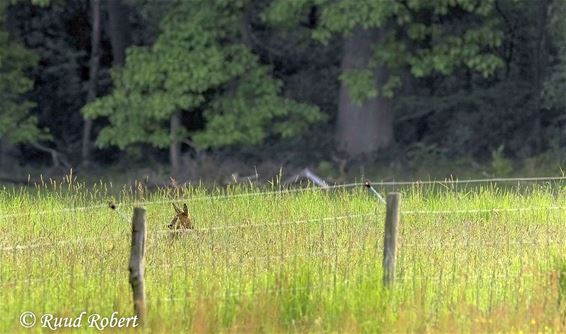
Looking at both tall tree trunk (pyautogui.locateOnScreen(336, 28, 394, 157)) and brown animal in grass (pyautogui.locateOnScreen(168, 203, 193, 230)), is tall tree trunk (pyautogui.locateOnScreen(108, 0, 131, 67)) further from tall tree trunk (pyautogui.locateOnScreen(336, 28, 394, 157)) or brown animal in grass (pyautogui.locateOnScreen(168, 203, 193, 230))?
brown animal in grass (pyautogui.locateOnScreen(168, 203, 193, 230))

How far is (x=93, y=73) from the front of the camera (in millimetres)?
32094

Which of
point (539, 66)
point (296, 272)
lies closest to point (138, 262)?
point (296, 272)

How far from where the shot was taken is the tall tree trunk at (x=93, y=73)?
103 feet

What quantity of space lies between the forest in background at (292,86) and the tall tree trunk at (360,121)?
0.03 m

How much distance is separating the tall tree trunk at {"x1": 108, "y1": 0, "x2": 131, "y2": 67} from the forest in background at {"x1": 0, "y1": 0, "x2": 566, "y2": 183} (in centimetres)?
3

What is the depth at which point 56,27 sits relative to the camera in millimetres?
32406

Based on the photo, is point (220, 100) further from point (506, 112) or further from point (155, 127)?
point (506, 112)

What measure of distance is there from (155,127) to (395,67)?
15.9ft

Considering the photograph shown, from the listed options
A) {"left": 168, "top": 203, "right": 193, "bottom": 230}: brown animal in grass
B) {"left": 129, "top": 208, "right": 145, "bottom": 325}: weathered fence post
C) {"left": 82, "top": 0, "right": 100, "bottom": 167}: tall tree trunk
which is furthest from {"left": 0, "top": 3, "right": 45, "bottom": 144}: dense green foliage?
{"left": 129, "top": 208, "right": 145, "bottom": 325}: weathered fence post

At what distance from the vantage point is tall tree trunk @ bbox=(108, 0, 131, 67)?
31.6 m

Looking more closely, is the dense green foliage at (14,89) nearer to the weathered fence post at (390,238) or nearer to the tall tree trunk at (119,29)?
the tall tree trunk at (119,29)

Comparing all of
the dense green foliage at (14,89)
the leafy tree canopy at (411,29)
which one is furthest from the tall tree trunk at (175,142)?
the leafy tree canopy at (411,29)

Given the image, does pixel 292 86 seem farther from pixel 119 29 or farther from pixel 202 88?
pixel 119 29

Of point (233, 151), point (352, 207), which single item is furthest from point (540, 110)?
point (352, 207)
